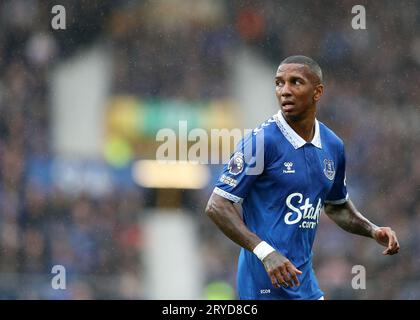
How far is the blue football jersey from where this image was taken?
6039 millimetres

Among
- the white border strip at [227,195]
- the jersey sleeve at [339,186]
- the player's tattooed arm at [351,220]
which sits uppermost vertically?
the jersey sleeve at [339,186]

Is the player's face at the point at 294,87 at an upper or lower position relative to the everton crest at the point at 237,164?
upper

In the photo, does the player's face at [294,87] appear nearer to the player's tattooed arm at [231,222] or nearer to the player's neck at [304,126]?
the player's neck at [304,126]

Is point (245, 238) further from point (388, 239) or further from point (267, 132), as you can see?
point (388, 239)

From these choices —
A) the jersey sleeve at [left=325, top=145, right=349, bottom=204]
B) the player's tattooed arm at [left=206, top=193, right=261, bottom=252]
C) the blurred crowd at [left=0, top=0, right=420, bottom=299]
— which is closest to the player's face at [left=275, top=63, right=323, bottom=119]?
the jersey sleeve at [left=325, top=145, right=349, bottom=204]

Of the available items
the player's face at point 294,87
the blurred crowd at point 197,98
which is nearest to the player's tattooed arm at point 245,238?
the player's face at point 294,87

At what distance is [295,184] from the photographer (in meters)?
6.15

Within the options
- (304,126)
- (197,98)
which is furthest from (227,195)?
(197,98)

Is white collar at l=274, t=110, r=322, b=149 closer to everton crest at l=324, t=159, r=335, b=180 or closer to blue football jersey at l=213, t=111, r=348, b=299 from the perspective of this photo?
blue football jersey at l=213, t=111, r=348, b=299

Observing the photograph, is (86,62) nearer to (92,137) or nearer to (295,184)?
(92,137)

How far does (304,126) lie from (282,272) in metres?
1.14

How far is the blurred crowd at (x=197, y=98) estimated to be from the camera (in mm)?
14086

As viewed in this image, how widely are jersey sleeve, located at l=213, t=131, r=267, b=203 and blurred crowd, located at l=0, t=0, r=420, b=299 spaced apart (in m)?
5.60
